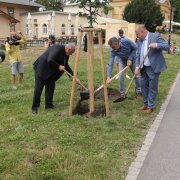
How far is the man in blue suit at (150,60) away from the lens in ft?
27.6

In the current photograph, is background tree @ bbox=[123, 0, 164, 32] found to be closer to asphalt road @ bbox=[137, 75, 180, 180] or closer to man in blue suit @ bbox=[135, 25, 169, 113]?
man in blue suit @ bbox=[135, 25, 169, 113]

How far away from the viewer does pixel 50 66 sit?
835 centimetres

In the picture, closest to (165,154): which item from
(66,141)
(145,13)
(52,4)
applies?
(66,141)

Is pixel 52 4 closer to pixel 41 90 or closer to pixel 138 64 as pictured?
pixel 138 64

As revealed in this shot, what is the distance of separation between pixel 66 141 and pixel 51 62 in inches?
83.8

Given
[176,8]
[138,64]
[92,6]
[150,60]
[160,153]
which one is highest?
[176,8]

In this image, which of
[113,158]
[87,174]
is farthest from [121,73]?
[87,174]

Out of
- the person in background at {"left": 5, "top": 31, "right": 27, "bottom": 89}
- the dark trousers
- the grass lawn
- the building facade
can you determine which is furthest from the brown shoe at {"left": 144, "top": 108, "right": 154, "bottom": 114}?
the building facade

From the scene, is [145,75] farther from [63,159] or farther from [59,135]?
[63,159]

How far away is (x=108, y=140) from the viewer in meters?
6.53

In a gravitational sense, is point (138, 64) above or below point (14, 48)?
below

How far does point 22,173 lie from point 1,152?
89 cm

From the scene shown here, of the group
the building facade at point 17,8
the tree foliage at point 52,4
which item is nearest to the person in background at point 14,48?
the building facade at point 17,8

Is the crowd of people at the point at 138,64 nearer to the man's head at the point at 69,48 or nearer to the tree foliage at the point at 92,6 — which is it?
the man's head at the point at 69,48
